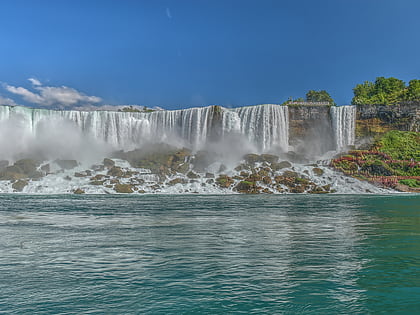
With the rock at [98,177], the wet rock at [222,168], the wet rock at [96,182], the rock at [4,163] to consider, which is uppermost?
the rock at [4,163]

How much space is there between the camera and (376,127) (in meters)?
56.6

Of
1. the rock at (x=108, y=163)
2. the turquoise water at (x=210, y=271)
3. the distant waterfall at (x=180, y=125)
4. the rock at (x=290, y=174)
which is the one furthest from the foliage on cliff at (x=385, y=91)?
the turquoise water at (x=210, y=271)

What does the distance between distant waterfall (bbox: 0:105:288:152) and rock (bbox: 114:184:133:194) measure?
52.6ft

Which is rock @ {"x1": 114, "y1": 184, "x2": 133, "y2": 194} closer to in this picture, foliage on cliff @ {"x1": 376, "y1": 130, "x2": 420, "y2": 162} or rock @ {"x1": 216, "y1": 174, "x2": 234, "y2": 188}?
rock @ {"x1": 216, "y1": 174, "x2": 234, "y2": 188}

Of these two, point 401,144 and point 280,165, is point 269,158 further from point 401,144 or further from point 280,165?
point 401,144

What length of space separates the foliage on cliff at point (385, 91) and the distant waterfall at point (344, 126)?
993 centimetres

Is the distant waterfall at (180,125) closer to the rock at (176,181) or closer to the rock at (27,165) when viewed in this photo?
the rock at (27,165)

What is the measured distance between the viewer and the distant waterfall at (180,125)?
2232 inches

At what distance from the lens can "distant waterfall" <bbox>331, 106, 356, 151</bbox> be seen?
5672cm

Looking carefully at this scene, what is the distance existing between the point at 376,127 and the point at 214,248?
5223 centimetres

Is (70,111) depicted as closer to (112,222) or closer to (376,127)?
(376,127)

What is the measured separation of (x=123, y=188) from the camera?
1656 inches

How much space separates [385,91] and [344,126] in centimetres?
3230

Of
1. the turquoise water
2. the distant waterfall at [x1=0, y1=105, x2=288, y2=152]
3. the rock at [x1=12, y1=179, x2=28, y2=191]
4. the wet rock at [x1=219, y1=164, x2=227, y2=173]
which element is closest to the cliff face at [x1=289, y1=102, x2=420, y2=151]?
the distant waterfall at [x1=0, y1=105, x2=288, y2=152]
